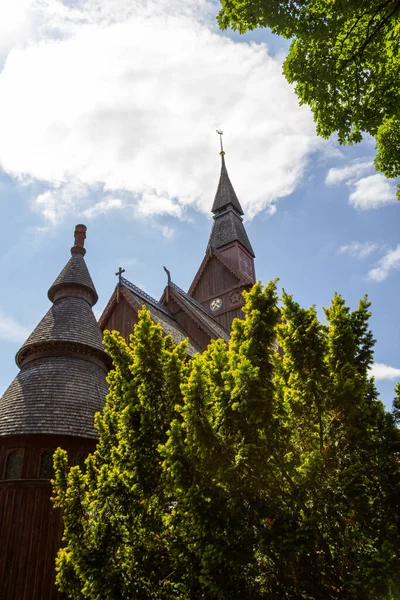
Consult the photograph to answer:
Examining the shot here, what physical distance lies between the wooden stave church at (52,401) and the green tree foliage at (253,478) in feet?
17.1

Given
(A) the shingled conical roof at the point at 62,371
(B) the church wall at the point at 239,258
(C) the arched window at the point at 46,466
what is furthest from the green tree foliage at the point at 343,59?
(B) the church wall at the point at 239,258

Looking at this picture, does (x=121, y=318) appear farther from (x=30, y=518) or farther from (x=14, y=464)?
(x=30, y=518)

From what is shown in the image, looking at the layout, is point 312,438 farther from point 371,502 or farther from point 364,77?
point 364,77

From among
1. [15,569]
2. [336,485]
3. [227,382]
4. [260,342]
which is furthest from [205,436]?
[15,569]

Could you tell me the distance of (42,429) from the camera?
509 inches

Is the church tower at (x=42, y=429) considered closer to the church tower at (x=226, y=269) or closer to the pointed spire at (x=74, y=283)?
the pointed spire at (x=74, y=283)

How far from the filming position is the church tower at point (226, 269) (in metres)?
27.9

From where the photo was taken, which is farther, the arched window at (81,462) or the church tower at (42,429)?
the arched window at (81,462)

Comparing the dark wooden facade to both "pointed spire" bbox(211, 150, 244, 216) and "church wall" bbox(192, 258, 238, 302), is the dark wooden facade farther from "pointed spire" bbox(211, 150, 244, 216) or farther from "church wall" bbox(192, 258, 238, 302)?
"pointed spire" bbox(211, 150, 244, 216)

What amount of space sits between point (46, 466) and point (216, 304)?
694 inches

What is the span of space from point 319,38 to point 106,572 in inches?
350

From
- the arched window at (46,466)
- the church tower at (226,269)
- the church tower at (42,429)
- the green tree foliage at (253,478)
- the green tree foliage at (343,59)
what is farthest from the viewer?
the church tower at (226,269)

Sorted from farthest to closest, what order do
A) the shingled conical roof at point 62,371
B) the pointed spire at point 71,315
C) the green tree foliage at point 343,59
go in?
the pointed spire at point 71,315, the shingled conical roof at point 62,371, the green tree foliage at point 343,59

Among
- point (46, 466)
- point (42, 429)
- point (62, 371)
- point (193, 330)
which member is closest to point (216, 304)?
point (193, 330)
